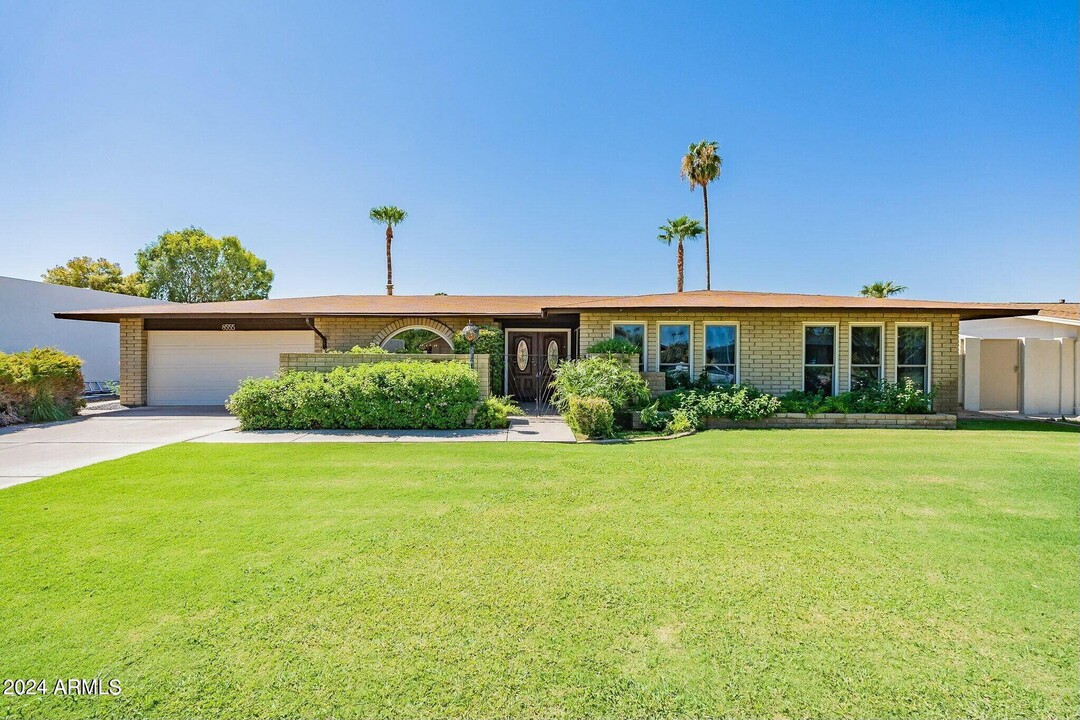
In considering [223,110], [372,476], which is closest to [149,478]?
[372,476]

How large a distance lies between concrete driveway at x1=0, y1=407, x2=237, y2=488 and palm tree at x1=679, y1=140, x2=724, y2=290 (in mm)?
23692

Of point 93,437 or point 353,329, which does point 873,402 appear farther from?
point 93,437

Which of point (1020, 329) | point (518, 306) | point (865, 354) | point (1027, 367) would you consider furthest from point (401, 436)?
point (1020, 329)

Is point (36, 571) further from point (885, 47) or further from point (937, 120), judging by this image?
point (937, 120)

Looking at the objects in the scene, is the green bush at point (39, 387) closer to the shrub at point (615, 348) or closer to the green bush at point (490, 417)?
the green bush at point (490, 417)

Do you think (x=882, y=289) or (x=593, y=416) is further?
(x=882, y=289)

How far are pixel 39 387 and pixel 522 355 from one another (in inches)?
468

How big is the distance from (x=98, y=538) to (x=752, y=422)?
10434 millimetres

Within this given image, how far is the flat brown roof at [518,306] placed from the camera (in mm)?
11289

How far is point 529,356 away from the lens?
14.8 m

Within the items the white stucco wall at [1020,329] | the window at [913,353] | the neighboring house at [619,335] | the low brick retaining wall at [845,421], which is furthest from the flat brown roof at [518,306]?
the low brick retaining wall at [845,421]

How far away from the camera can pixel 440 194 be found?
17531mm

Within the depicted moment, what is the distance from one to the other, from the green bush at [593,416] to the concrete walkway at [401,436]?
1.20 feet

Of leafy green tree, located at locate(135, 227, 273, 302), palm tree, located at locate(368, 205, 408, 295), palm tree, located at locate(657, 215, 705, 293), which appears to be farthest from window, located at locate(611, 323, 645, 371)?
leafy green tree, located at locate(135, 227, 273, 302)
